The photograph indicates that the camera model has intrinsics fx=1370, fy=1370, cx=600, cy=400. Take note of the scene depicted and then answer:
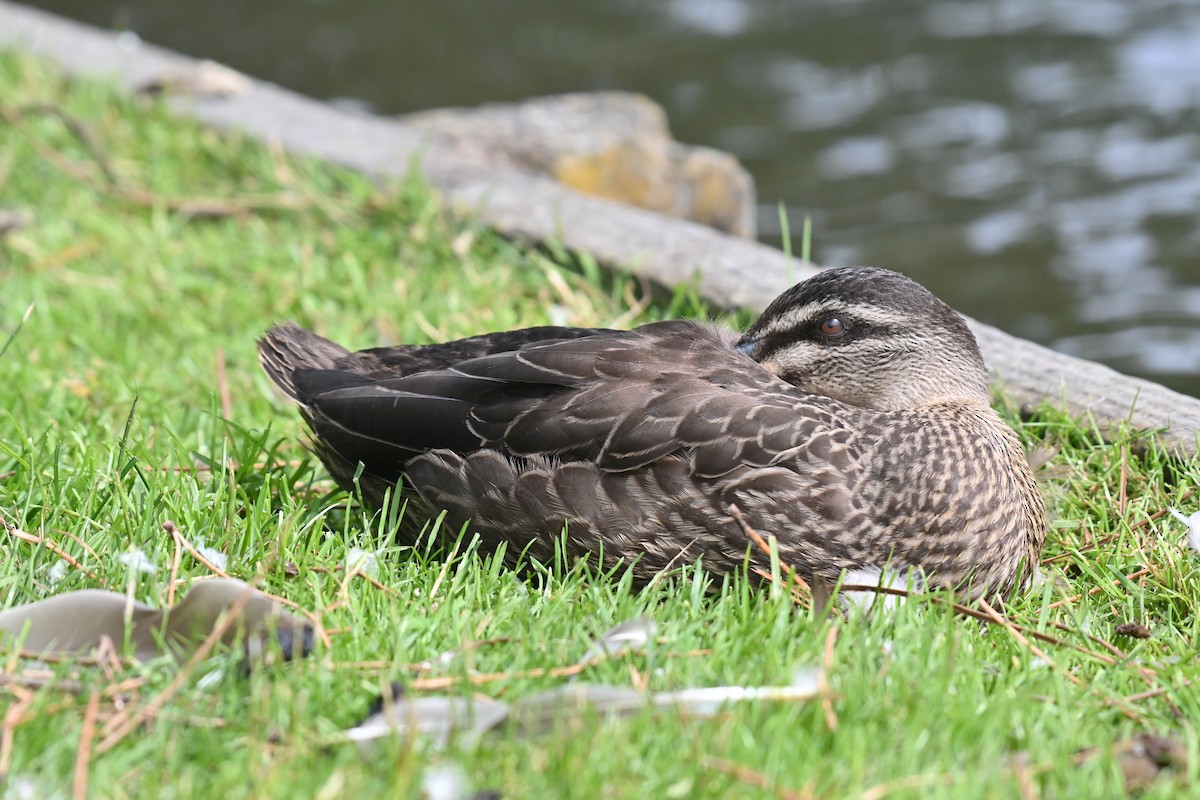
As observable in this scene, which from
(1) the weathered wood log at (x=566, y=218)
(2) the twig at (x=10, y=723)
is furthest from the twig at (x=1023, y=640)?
(2) the twig at (x=10, y=723)

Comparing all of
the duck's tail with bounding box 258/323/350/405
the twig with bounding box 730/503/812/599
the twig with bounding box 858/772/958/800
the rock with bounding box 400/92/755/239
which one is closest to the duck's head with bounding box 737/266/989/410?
the twig with bounding box 730/503/812/599

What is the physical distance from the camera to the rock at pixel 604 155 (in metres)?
7.43

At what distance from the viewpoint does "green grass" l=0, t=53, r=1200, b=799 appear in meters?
2.35

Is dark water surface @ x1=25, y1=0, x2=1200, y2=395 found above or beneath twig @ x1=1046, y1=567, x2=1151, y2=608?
above

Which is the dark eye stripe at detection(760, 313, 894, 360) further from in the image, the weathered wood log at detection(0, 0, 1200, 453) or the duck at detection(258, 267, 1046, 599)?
the weathered wood log at detection(0, 0, 1200, 453)

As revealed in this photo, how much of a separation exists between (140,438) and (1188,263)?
212 inches

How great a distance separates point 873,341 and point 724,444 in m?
0.66

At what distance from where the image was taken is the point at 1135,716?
8.95 ft

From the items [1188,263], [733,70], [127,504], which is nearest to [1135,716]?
[127,504]

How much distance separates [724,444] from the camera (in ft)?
10.8

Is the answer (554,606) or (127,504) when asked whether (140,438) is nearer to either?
(127,504)

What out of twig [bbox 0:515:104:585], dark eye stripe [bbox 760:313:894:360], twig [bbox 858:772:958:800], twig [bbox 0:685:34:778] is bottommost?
twig [bbox 858:772:958:800]

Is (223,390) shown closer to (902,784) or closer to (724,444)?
(724,444)

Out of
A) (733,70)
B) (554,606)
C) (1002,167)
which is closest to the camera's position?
(554,606)
